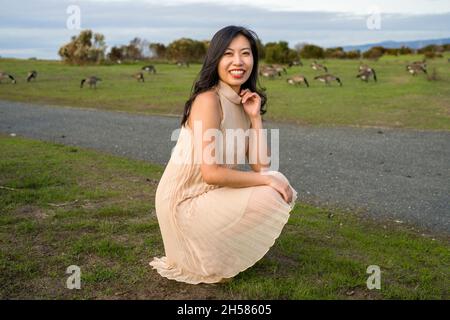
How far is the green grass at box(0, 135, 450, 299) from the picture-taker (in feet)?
12.1

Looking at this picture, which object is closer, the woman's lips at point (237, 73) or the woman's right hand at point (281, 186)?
the woman's right hand at point (281, 186)

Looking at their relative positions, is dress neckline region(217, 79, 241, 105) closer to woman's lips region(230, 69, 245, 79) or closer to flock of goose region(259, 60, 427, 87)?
woman's lips region(230, 69, 245, 79)

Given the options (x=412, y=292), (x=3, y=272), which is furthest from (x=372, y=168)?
(x=3, y=272)

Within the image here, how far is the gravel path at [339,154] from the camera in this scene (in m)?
6.43

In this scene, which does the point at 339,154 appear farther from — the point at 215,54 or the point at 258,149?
the point at 215,54

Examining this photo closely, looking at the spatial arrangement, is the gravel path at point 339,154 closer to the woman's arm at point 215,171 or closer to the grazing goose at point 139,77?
the woman's arm at point 215,171

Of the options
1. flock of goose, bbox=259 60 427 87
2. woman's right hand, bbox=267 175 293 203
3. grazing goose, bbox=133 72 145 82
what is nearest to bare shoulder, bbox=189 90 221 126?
woman's right hand, bbox=267 175 293 203

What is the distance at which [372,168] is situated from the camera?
331 inches

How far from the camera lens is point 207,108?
3492mm

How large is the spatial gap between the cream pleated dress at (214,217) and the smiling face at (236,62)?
0.08 meters

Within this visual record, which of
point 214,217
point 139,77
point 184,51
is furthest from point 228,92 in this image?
point 184,51

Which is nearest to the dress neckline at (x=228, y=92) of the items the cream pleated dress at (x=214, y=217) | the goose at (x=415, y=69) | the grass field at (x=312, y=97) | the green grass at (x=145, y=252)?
the cream pleated dress at (x=214, y=217)

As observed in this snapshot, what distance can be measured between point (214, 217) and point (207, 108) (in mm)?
755
